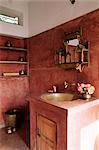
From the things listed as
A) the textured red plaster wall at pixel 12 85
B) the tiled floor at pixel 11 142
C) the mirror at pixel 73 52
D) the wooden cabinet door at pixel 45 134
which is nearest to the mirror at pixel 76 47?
the mirror at pixel 73 52

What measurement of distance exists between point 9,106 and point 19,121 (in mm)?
404

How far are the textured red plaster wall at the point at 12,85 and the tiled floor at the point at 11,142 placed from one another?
545mm

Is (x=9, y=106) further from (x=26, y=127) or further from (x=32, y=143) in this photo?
(x=32, y=143)

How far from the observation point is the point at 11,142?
98.7 inches

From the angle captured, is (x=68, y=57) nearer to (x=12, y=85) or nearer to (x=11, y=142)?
(x=12, y=85)

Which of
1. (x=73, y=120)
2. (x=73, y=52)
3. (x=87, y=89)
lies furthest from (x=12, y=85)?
(x=73, y=120)

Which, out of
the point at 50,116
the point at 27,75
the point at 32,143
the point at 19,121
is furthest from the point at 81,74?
the point at 19,121

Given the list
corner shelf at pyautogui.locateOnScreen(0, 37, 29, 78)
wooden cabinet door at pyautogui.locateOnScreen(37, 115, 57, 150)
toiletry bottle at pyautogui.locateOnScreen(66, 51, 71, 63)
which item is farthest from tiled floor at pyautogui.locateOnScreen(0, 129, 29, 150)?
toiletry bottle at pyautogui.locateOnScreen(66, 51, 71, 63)

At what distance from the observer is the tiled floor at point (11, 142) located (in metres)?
2.34

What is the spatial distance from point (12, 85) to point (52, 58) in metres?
1.22

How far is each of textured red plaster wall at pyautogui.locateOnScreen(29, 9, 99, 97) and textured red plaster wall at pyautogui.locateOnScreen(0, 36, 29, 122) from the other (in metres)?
0.25

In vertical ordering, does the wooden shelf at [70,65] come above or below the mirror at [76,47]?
below

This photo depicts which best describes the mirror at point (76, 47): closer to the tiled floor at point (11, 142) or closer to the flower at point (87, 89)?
the flower at point (87, 89)

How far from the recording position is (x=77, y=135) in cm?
159
